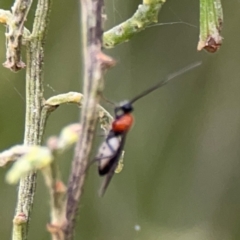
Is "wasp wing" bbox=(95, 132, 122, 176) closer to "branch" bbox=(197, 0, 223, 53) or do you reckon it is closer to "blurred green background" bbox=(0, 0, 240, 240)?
"branch" bbox=(197, 0, 223, 53)

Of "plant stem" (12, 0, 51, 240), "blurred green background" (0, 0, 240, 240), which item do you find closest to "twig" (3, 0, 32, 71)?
"plant stem" (12, 0, 51, 240)

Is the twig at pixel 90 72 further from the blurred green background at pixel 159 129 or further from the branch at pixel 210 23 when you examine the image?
Answer: the blurred green background at pixel 159 129

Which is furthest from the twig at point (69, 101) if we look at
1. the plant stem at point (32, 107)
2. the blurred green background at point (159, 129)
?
the blurred green background at point (159, 129)

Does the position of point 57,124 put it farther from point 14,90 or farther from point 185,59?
point 185,59

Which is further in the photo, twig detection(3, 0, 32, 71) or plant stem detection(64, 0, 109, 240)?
twig detection(3, 0, 32, 71)

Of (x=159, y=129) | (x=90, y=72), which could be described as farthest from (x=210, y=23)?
(x=159, y=129)
